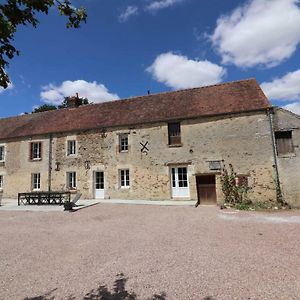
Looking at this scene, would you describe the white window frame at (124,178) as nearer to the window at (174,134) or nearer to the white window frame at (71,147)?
the window at (174,134)

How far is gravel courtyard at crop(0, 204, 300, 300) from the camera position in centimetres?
455

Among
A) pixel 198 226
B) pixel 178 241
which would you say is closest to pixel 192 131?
pixel 198 226

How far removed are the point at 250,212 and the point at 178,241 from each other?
252 inches

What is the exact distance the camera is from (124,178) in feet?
57.5

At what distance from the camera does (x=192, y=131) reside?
15.9 metres

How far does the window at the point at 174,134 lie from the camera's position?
1639 cm

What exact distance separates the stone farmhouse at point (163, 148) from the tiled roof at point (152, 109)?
0.20 feet

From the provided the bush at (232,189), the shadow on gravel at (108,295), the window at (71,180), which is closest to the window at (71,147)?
the window at (71,180)

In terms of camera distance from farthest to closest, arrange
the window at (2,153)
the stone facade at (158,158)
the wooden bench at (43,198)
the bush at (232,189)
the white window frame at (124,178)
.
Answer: the window at (2,153) < the white window frame at (124,178) < the wooden bench at (43,198) < the bush at (232,189) < the stone facade at (158,158)

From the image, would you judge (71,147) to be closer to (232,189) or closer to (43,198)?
(43,198)

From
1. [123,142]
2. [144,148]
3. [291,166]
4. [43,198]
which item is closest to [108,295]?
[291,166]

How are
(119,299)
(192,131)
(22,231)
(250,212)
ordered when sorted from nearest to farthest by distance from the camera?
(119,299)
(22,231)
(250,212)
(192,131)

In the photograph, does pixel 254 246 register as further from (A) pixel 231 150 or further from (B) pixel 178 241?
(A) pixel 231 150

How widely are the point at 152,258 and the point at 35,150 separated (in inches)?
663
